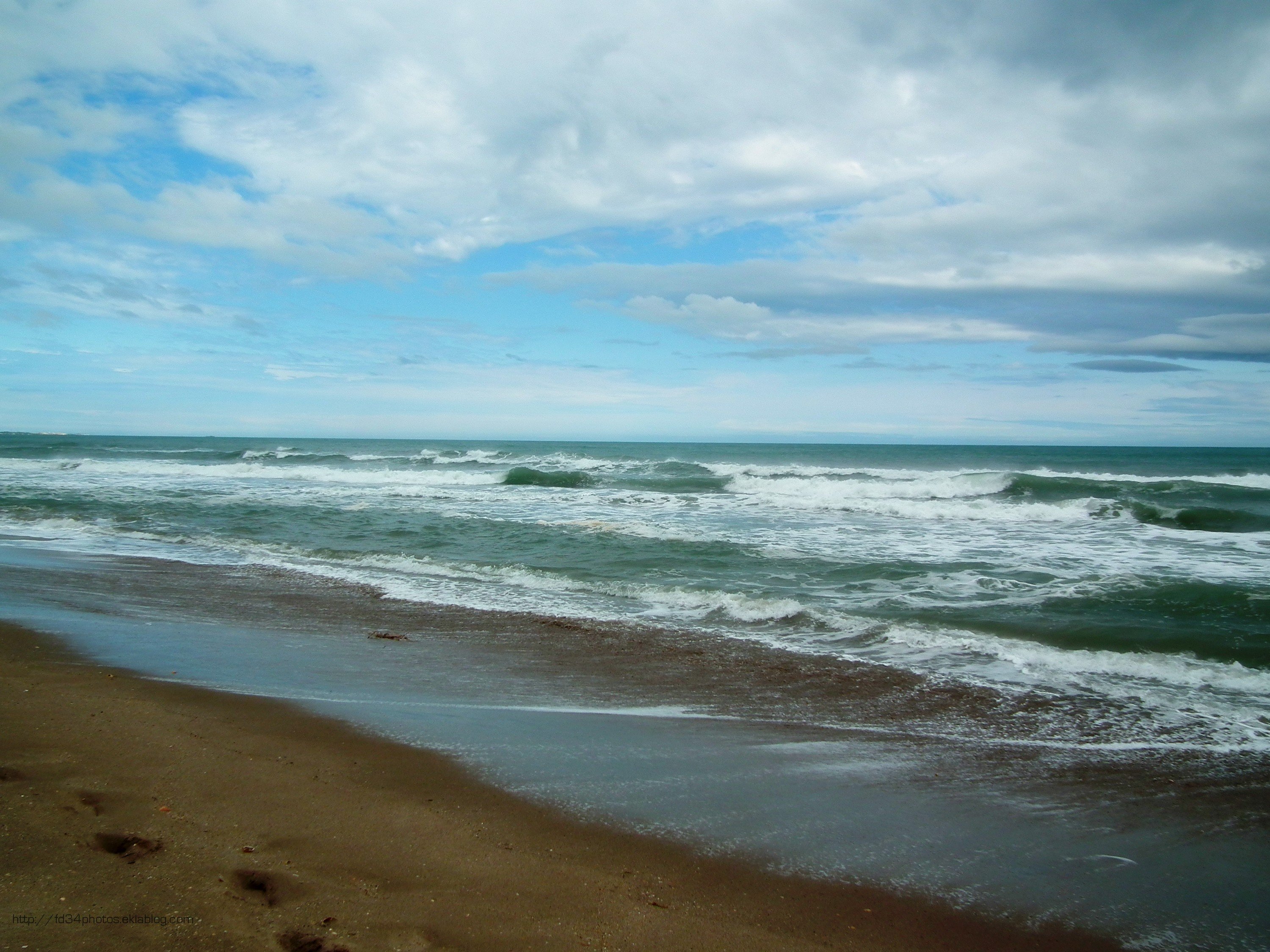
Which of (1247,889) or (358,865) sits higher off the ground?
(358,865)

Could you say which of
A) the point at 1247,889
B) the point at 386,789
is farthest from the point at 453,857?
the point at 1247,889

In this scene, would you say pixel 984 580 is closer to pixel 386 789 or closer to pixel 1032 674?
pixel 1032 674

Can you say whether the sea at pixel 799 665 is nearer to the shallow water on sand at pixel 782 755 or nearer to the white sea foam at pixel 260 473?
the shallow water on sand at pixel 782 755

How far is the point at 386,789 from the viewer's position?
407 cm

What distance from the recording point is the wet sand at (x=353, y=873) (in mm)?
2711

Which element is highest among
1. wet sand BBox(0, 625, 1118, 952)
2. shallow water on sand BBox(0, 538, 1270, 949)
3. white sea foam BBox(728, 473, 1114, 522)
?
white sea foam BBox(728, 473, 1114, 522)

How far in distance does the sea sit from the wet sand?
294 millimetres

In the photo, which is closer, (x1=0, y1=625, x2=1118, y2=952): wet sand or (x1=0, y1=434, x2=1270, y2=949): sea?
(x1=0, y1=625, x2=1118, y2=952): wet sand

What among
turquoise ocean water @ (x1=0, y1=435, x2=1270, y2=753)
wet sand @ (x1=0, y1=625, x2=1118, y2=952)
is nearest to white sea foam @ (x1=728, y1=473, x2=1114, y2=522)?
turquoise ocean water @ (x1=0, y1=435, x2=1270, y2=753)

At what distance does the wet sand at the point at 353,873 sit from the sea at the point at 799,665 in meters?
0.29

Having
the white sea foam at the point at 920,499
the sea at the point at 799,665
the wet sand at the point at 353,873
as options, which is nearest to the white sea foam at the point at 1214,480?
the white sea foam at the point at 920,499

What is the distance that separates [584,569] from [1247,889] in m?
9.09

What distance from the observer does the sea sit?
380 cm

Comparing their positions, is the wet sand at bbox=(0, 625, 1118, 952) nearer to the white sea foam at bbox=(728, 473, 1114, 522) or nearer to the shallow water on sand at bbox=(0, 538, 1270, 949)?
the shallow water on sand at bbox=(0, 538, 1270, 949)
